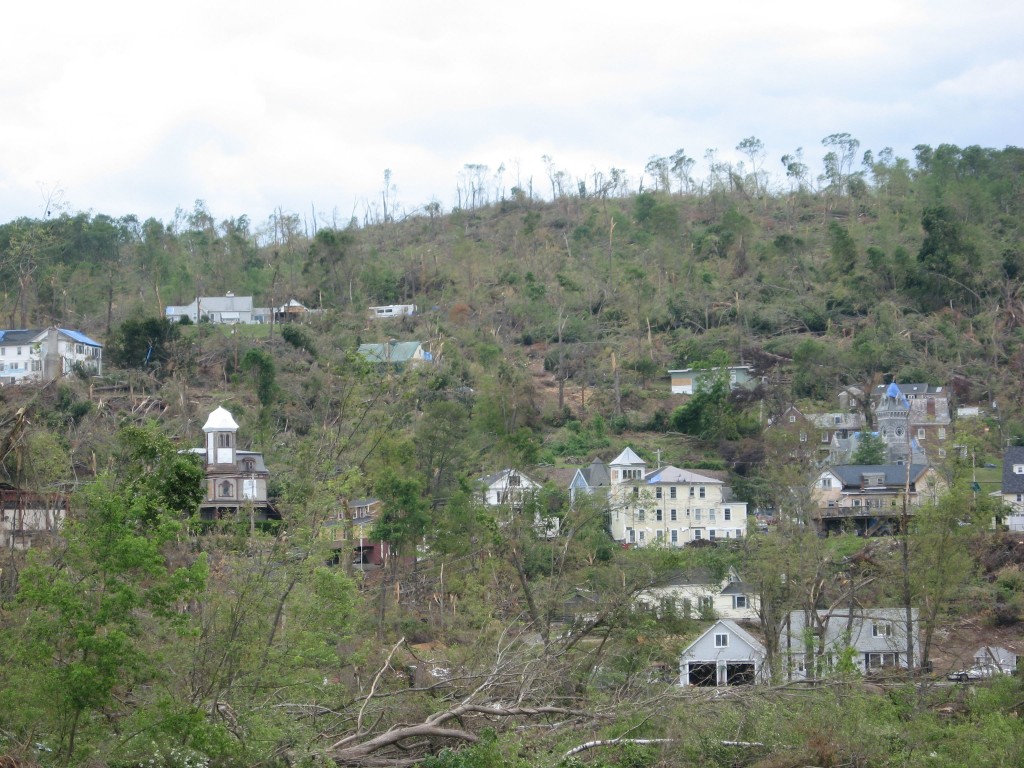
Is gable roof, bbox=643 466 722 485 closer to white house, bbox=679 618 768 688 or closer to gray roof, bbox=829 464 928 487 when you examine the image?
gray roof, bbox=829 464 928 487

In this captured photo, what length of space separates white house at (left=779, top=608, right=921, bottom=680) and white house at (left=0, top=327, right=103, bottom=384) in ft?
109

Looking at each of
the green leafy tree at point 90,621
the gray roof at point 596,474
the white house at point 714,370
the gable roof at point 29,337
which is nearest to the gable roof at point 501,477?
the gray roof at point 596,474

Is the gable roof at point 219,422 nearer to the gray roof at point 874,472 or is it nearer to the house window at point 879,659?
the house window at point 879,659

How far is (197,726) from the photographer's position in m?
→ 10.4

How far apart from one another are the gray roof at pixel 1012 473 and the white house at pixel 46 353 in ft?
115

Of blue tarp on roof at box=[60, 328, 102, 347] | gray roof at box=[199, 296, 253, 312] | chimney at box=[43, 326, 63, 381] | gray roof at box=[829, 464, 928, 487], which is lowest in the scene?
gray roof at box=[829, 464, 928, 487]

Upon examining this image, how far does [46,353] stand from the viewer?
49.0 meters

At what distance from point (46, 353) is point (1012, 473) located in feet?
122

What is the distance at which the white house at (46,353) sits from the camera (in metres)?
48.6

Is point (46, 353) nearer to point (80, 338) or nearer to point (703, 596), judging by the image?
point (80, 338)

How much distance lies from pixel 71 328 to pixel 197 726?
2005 inches

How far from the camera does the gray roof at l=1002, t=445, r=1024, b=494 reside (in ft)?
130

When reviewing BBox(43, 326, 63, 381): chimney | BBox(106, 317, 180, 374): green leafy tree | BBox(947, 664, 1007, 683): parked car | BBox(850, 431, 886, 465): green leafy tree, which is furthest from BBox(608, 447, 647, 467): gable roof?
BBox(43, 326, 63, 381): chimney

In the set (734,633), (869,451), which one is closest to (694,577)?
(734,633)
